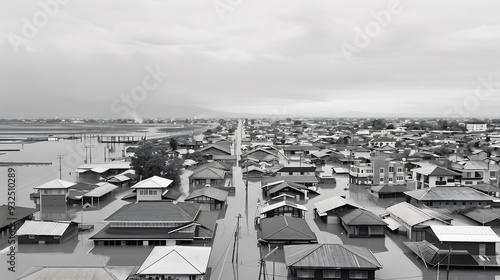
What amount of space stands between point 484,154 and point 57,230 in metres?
26.3

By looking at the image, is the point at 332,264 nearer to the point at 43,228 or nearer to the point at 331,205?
the point at 331,205

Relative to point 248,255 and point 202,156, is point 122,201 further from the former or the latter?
Answer: point 202,156

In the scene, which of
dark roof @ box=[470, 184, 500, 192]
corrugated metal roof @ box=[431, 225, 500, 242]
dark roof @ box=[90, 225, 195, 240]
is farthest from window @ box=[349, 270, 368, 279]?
dark roof @ box=[470, 184, 500, 192]

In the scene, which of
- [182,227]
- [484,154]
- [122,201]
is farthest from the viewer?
[484,154]

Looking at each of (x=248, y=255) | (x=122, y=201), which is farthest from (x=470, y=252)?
(x=122, y=201)

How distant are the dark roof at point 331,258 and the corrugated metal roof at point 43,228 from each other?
6.38 meters

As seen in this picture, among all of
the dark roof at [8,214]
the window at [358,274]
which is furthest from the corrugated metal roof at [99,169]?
the window at [358,274]

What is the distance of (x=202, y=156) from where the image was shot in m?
31.0

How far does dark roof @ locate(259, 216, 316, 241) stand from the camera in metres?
10.9

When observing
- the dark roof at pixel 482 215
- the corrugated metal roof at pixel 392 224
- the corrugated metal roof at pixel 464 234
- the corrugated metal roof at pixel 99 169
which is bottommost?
the corrugated metal roof at pixel 392 224

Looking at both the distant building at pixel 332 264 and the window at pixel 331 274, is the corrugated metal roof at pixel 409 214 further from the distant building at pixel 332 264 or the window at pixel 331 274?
the window at pixel 331 274

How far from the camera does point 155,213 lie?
1159 cm

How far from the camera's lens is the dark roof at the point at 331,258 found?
8609 millimetres

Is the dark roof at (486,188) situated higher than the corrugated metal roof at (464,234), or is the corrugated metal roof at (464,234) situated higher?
the corrugated metal roof at (464,234)
